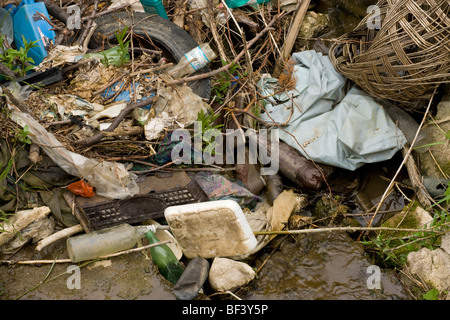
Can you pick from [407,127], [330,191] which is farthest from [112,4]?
[407,127]

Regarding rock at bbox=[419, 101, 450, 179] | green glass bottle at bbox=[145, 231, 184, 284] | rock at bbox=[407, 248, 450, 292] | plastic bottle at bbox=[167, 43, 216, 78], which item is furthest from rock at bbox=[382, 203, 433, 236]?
plastic bottle at bbox=[167, 43, 216, 78]

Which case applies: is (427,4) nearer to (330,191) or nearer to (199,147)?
(330,191)

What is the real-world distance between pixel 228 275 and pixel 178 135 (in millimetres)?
1035

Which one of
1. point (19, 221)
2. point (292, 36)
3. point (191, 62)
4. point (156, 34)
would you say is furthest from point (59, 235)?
point (292, 36)

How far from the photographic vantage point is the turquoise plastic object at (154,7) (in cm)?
339

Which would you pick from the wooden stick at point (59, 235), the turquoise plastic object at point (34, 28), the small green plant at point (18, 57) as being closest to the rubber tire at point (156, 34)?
the turquoise plastic object at point (34, 28)

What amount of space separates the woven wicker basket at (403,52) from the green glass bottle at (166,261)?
179cm

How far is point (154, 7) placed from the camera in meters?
3.42

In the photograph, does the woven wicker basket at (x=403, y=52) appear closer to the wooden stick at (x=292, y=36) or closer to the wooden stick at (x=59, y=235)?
the wooden stick at (x=292, y=36)

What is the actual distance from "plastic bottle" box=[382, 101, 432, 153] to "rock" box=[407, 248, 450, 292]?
0.85 meters

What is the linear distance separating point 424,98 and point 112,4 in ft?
8.11

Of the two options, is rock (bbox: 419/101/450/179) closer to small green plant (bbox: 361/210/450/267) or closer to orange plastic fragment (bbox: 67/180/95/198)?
small green plant (bbox: 361/210/450/267)

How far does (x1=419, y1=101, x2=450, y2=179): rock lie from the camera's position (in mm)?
3098

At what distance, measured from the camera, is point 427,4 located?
275 cm
